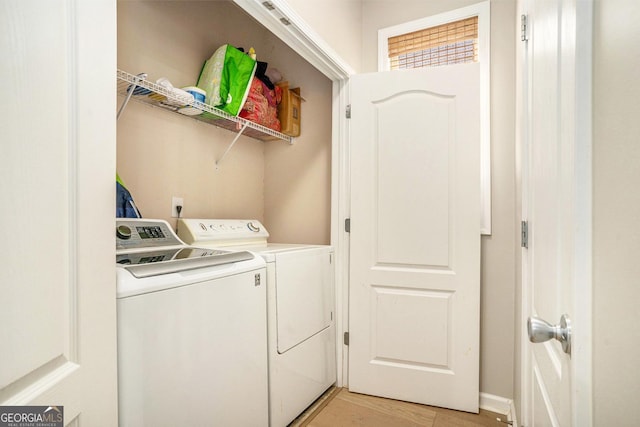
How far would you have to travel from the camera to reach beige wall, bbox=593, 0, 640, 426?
0.36 meters

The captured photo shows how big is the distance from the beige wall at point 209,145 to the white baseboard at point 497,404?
144cm

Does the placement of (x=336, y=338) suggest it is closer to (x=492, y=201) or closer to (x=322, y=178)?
(x=322, y=178)

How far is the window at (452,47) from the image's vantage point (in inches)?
78.6

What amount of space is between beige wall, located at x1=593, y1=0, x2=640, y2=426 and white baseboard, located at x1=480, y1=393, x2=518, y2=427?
1.87m

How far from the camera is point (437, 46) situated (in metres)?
2.18

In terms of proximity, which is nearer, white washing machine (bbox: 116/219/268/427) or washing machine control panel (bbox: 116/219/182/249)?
white washing machine (bbox: 116/219/268/427)

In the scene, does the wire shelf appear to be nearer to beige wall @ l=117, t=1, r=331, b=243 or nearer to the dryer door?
beige wall @ l=117, t=1, r=331, b=243

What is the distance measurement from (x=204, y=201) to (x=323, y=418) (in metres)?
1.53

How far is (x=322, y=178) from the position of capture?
8.09ft

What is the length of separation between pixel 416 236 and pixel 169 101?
5.31 ft

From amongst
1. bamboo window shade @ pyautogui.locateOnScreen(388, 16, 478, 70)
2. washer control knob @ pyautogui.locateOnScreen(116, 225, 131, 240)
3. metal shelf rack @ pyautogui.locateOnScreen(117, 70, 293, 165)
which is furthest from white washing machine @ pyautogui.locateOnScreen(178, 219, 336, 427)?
bamboo window shade @ pyautogui.locateOnScreen(388, 16, 478, 70)

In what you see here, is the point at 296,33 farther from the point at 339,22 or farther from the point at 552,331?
the point at 552,331

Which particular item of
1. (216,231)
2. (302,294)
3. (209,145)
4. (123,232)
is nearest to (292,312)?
(302,294)

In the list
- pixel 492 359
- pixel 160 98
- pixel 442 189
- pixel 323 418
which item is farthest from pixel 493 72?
pixel 323 418
